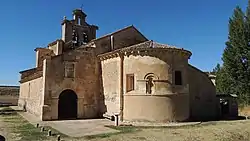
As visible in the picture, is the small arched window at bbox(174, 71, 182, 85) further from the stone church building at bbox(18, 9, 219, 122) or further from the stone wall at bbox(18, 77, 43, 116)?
the stone wall at bbox(18, 77, 43, 116)

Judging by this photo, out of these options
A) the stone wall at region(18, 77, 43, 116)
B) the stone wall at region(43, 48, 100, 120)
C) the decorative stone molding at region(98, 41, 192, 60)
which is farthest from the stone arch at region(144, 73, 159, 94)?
the stone wall at region(18, 77, 43, 116)

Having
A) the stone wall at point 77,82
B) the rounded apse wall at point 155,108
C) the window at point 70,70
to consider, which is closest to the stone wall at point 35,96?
the stone wall at point 77,82

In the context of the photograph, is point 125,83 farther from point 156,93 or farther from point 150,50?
point 150,50

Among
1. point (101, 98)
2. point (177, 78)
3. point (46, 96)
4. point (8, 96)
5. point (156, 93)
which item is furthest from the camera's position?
point (8, 96)

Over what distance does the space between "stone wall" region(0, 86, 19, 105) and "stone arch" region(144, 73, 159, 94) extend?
33.6m

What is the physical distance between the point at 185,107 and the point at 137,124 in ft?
13.1

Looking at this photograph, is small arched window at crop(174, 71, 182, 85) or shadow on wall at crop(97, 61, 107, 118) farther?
shadow on wall at crop(97, 61, 107, 118)

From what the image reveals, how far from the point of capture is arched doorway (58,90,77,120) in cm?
1965

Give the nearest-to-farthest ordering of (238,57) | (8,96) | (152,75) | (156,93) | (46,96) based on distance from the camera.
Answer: (156,93) < (152,75) < (46,96) < (238,57) < (8,96)

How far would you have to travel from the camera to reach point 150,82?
16.5 m

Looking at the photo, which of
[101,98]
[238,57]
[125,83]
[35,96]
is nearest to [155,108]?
[125,83]

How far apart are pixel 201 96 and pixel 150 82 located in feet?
24.7

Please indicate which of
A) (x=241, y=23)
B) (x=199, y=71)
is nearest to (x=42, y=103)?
(x=199, y=71)

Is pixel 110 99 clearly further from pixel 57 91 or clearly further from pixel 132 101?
pixel 57 91
